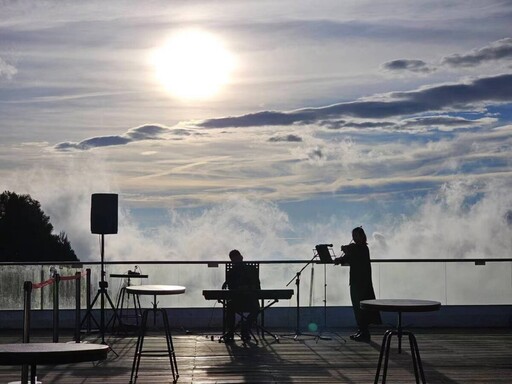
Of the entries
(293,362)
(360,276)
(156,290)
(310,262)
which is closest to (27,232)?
(310,262)

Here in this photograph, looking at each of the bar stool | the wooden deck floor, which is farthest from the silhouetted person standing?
the bar stool

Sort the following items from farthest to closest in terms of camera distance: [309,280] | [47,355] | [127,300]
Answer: [127,300]
[309,280]
[47,355]

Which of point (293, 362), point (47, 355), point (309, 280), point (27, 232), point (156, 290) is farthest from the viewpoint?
point (27, 232)

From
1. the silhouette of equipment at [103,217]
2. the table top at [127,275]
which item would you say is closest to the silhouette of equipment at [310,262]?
the table top at [127,275]

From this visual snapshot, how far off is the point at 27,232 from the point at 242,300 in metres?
55.0

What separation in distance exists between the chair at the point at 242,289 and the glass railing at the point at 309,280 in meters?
1.21

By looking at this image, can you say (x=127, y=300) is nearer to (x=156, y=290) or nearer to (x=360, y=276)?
(x=360, y=276)

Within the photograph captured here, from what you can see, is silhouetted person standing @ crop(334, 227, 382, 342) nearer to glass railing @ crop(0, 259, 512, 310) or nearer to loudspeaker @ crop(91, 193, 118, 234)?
glass railing @ crop(0, 259, 512, 310)

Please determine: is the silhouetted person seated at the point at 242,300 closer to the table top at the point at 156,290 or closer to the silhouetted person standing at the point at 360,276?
the silhouetted person standing at the point at 360,276

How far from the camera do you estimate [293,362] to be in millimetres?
10805

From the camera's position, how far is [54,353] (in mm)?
4660

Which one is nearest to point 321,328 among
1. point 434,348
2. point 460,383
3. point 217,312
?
point 217,312

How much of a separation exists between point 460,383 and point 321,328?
5262 millimetres

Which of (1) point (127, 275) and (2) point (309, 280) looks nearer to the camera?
(2) point (309, 280)
